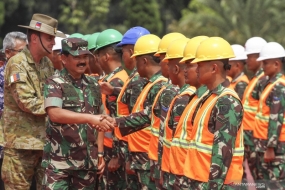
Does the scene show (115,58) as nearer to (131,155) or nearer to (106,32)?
(106,32)

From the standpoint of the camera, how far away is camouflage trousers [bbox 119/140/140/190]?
401 inches

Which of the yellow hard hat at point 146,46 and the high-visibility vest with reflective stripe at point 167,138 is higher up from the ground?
the yellow hard hat at point 146,46

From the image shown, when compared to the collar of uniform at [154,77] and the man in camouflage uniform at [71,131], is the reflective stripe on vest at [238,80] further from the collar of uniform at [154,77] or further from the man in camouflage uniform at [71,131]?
the man in camouflage uniform at [71,131]

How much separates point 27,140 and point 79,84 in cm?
112

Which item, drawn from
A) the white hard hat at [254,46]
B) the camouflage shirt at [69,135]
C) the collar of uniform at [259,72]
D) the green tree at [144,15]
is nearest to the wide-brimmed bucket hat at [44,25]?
the camouflage shirt at [69,135]

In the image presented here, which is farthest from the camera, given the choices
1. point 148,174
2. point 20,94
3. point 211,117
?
point 148,174

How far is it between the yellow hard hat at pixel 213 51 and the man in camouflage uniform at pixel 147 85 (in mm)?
2094

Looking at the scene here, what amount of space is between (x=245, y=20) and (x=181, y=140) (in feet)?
85.9

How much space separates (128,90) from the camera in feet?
33.9

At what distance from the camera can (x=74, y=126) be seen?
337 inches

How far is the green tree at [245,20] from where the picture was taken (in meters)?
32.9

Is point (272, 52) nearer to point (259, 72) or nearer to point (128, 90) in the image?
point (259, 72)

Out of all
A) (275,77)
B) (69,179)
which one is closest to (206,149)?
(69,179)

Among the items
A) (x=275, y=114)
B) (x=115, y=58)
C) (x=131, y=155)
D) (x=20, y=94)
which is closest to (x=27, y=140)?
(x=20, y=94)
